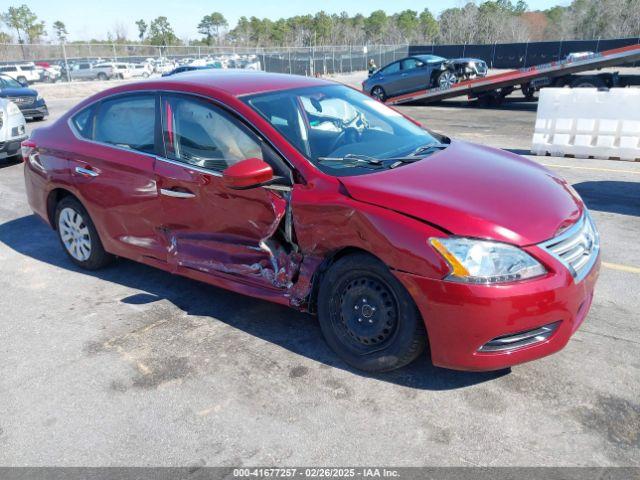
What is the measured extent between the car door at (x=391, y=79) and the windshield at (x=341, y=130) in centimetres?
1660

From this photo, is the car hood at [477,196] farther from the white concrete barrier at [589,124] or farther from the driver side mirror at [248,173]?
the white concrete barrier at [589,124]

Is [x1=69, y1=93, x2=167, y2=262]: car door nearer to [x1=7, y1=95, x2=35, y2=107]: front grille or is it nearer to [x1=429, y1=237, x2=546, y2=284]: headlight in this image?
[x1=429, y1=237, x2=546, y2=284]: headlight

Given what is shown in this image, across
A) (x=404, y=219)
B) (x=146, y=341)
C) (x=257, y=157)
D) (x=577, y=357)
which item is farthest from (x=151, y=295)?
(x=577, y=357)

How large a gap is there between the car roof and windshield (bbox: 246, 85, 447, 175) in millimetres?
105

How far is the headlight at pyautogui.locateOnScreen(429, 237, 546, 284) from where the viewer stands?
9.07ft

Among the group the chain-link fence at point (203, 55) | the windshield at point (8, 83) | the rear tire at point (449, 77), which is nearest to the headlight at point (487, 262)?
the windshield at point (8, 83)

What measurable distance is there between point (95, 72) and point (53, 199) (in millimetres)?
37020

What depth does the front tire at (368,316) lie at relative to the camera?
9.99ft

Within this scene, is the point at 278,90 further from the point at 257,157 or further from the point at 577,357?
the point at 577,357

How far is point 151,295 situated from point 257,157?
1.72 meters

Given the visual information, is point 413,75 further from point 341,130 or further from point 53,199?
point 341,130

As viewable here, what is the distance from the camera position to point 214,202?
3811mm

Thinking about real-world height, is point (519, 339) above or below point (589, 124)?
below

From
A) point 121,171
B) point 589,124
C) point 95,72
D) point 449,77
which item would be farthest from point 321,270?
point 95,72
